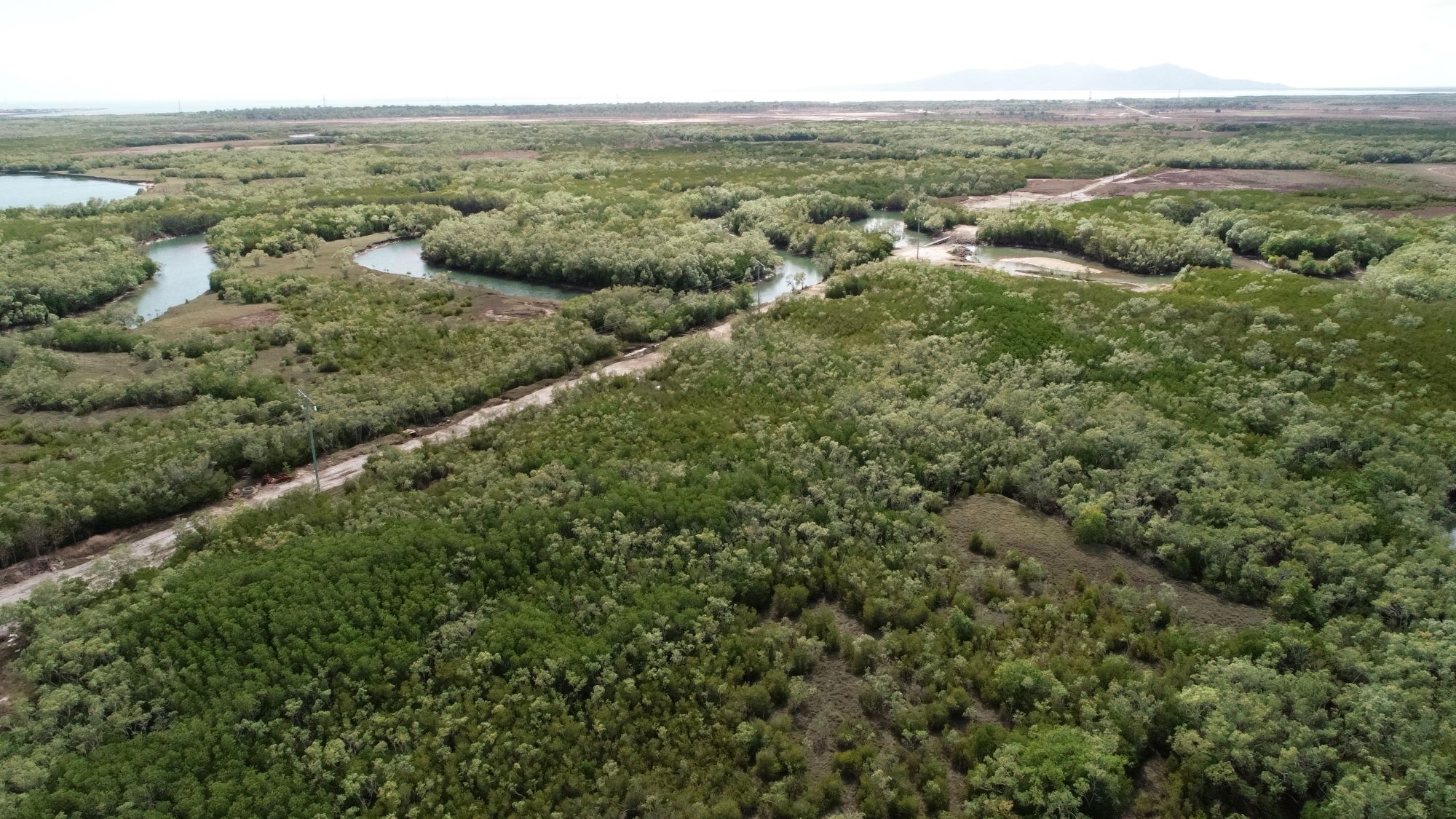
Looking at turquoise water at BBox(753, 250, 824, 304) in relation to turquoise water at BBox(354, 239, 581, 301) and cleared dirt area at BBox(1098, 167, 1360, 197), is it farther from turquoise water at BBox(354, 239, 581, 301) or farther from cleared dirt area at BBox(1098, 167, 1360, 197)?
cleared dirt area at BBox(1098, 167, 1360, 197)

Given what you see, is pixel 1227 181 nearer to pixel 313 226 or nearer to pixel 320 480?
pixel 313 226

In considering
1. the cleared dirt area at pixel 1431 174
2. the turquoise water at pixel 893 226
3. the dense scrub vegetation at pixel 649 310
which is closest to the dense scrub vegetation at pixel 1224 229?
the turquoise water at pixel 893 226

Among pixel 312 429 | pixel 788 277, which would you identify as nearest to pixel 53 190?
pixel 788 277

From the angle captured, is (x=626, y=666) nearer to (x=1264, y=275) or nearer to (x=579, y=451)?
(x=579, y=451)

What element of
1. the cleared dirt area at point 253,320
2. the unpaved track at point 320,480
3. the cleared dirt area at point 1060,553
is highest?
the cleared dirt area at point 253,320

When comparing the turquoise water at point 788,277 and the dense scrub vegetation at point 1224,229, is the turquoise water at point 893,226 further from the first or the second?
the turquoise water at point 788,277
